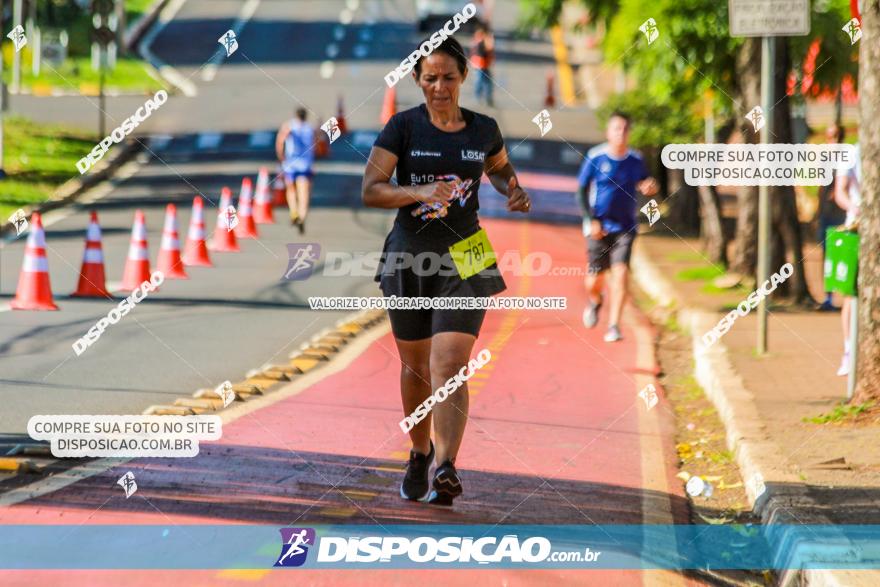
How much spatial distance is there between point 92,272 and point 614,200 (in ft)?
16.9

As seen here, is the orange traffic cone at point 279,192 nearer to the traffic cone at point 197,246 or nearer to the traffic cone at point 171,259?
the traffic cone at point 197,246

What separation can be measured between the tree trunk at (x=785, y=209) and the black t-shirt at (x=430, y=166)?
367 inches

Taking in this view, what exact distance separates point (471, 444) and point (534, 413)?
1.31 m

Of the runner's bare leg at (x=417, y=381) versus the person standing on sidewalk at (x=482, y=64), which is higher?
the person standing on sidewalk at (x=482, y=64)

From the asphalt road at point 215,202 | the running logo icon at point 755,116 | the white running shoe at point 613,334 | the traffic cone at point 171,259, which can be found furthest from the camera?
the traffic cone at point 171,259

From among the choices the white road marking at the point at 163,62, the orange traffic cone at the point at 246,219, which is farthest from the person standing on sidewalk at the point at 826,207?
the white road marking at the point at 163,62

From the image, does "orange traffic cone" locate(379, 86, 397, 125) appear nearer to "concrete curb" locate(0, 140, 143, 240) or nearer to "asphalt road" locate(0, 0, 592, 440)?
"asphalt road" locate(0, 0, 592, 440)

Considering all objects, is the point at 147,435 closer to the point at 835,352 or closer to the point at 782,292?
the point at 835,352

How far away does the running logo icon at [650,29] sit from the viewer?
18688 millimetres

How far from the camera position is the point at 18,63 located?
40.3 meters

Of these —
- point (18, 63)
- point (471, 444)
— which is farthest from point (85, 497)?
point (18, 63)

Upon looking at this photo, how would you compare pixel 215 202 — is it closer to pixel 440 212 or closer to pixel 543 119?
pixel 543 119

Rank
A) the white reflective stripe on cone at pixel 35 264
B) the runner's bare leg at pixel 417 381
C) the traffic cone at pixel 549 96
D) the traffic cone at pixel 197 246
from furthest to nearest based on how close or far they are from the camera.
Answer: the traffic cone at pixel 549 96, the traffic cone at pixel 197 246, the white reflective stripe on cone at pixel 35 264, the runner's bare leg at pixel 417 381

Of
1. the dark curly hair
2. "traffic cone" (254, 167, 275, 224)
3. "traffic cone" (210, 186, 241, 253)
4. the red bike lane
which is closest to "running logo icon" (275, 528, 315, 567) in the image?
the red bike lane
